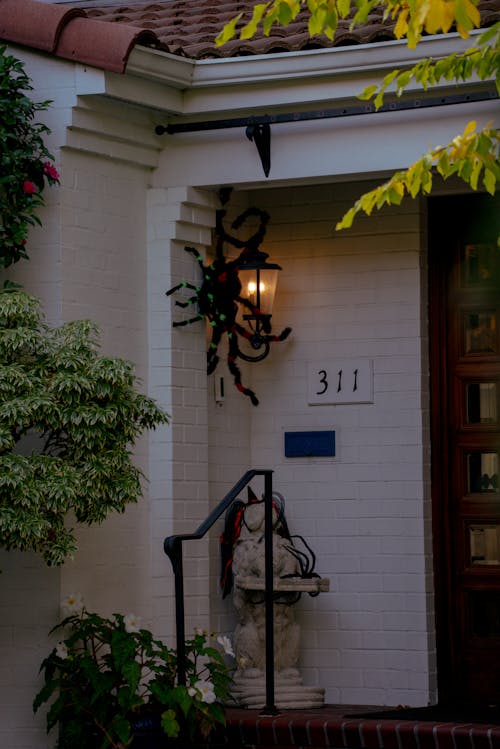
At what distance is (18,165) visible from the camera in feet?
21.5

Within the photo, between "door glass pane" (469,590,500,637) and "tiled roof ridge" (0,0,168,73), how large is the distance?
336cm

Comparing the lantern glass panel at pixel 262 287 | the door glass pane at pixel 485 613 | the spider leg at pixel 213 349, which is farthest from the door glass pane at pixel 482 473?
the spider leg at pixel 213 349

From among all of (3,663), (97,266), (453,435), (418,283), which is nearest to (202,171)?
(97,266)

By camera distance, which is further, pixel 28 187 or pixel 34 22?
pixel 34 22

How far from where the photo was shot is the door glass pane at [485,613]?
7.65 meters

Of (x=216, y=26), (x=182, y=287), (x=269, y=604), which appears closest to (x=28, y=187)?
(x=182, y=287)

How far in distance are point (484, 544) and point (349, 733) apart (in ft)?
5.86

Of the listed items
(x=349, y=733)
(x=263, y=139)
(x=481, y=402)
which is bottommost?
(x=349, y=733)

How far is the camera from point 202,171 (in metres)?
7.30

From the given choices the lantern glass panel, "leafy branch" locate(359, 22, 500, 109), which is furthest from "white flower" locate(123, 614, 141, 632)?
"leafy branch" locate(359, 22, 500, 109)

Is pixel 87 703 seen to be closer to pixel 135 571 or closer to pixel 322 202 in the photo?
pixel 135 571

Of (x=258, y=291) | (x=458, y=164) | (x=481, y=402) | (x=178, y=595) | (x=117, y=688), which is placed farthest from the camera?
(x=481, y=402)

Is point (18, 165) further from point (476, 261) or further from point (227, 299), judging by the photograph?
point (476, 261)

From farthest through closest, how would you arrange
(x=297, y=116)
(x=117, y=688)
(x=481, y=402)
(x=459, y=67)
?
(x=481, y=402) < (x=297, y=116) < (x=117, y=688) < (x=459, y=67)
